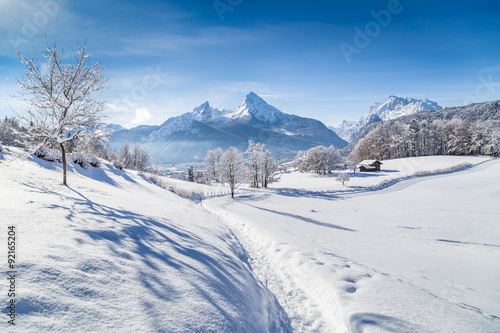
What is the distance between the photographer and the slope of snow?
2.09 metres

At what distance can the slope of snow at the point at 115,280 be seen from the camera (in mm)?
2086

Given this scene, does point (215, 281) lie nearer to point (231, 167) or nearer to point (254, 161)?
point (231, 167)

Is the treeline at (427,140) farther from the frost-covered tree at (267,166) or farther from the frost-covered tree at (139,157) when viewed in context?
the frost-covered tree at (139,157)

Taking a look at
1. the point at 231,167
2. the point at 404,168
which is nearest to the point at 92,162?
the point at 231,167

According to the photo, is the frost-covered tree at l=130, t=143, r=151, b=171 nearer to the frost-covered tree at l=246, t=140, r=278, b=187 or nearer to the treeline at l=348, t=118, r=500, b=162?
the frost-covered tree at l=246, t=140, r=278, b=187

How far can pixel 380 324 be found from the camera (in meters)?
3.58

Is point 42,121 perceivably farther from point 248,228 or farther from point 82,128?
point 248,228

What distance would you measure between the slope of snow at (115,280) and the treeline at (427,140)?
90556mm

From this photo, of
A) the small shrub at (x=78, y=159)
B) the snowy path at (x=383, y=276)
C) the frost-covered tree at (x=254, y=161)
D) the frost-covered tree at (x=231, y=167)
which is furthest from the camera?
the frost-covered tree at (x=254, y=161)

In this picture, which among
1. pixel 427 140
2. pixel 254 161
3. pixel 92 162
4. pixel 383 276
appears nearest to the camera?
pixel 383 276

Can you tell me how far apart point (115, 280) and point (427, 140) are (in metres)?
102

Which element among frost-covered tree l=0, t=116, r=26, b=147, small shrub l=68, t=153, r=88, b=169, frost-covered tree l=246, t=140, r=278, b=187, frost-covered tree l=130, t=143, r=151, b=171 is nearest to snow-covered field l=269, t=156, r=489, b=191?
frost-covered tree l=246, t=140, r=278, b=187

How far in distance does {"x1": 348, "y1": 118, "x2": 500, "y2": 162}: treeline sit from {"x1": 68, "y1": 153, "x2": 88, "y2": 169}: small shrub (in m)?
89.7

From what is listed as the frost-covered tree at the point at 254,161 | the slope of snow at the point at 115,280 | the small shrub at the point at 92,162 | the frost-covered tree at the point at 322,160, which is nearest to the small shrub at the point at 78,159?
the small shrub at the point at 92,162
